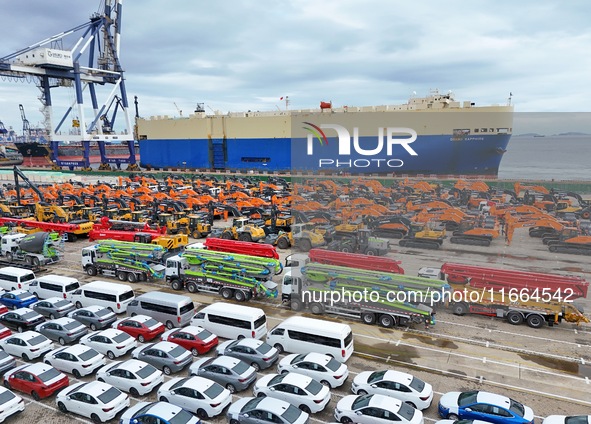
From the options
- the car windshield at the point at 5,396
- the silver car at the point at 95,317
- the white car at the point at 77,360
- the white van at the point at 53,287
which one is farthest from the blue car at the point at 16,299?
the car windshield at the point at 5,396

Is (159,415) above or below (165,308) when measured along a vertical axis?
below

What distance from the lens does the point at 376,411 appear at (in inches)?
398

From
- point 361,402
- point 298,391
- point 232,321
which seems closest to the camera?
point 361,402

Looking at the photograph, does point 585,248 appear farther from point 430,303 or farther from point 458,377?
point 458,377

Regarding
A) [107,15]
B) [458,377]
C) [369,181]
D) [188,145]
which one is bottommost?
[458,377]

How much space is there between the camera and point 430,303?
1630cm

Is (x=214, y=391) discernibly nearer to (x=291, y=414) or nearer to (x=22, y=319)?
(x=291, y=414)

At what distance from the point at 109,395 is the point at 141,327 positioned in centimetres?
438

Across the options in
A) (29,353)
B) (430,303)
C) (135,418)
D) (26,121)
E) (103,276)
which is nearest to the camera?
(135,418)

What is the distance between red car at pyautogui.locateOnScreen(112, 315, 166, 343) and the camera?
1528 centimetres

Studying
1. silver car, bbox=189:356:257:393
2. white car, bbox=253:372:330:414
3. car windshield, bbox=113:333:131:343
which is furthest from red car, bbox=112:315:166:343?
white car, bbox=253:372:330:414

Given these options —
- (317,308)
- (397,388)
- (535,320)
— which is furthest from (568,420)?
(317,308)

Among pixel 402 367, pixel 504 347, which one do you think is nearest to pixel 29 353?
pixel 402 367

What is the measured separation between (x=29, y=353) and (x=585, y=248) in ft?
96.9
